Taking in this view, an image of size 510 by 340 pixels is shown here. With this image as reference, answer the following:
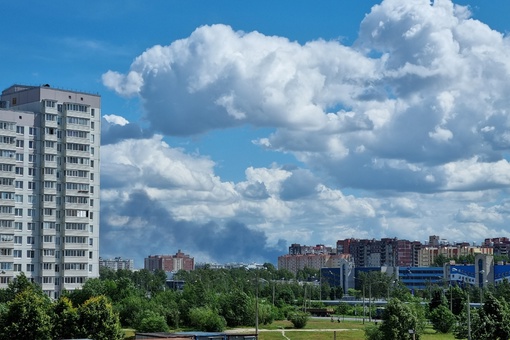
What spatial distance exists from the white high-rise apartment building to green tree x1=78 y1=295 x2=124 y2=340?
49.3 meters

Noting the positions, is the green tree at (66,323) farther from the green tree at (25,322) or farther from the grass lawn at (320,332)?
the grass lawn at (320,332)

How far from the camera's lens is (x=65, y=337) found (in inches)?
3142

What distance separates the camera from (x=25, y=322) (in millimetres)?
76000

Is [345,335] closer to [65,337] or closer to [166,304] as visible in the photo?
[166,304]

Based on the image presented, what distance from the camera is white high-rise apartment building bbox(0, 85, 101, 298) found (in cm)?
12462

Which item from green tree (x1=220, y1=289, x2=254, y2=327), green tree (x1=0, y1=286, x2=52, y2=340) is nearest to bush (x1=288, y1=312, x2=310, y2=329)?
green tree (x1=220, y1=289, x2=254, y2=327)

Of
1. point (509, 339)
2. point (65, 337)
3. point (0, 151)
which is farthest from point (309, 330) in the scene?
point (0, 151)

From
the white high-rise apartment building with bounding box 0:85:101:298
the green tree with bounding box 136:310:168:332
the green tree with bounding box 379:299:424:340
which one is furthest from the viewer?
the white high-rise apartment building with bounding box 0:85:101:298

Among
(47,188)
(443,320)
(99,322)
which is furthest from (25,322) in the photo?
(443,320)

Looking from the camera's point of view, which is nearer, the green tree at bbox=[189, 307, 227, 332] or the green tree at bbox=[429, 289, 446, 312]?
the green tree at bbox=[189, 307, 227, 332]

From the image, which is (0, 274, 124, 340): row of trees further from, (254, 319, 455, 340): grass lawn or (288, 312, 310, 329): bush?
(288, 312, 310, 329): bush

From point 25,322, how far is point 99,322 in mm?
7188

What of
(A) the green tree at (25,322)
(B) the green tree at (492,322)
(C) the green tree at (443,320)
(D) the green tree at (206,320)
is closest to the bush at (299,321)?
(D) the green tree at (206,320)

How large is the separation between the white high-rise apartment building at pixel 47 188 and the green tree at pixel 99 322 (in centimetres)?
4927
